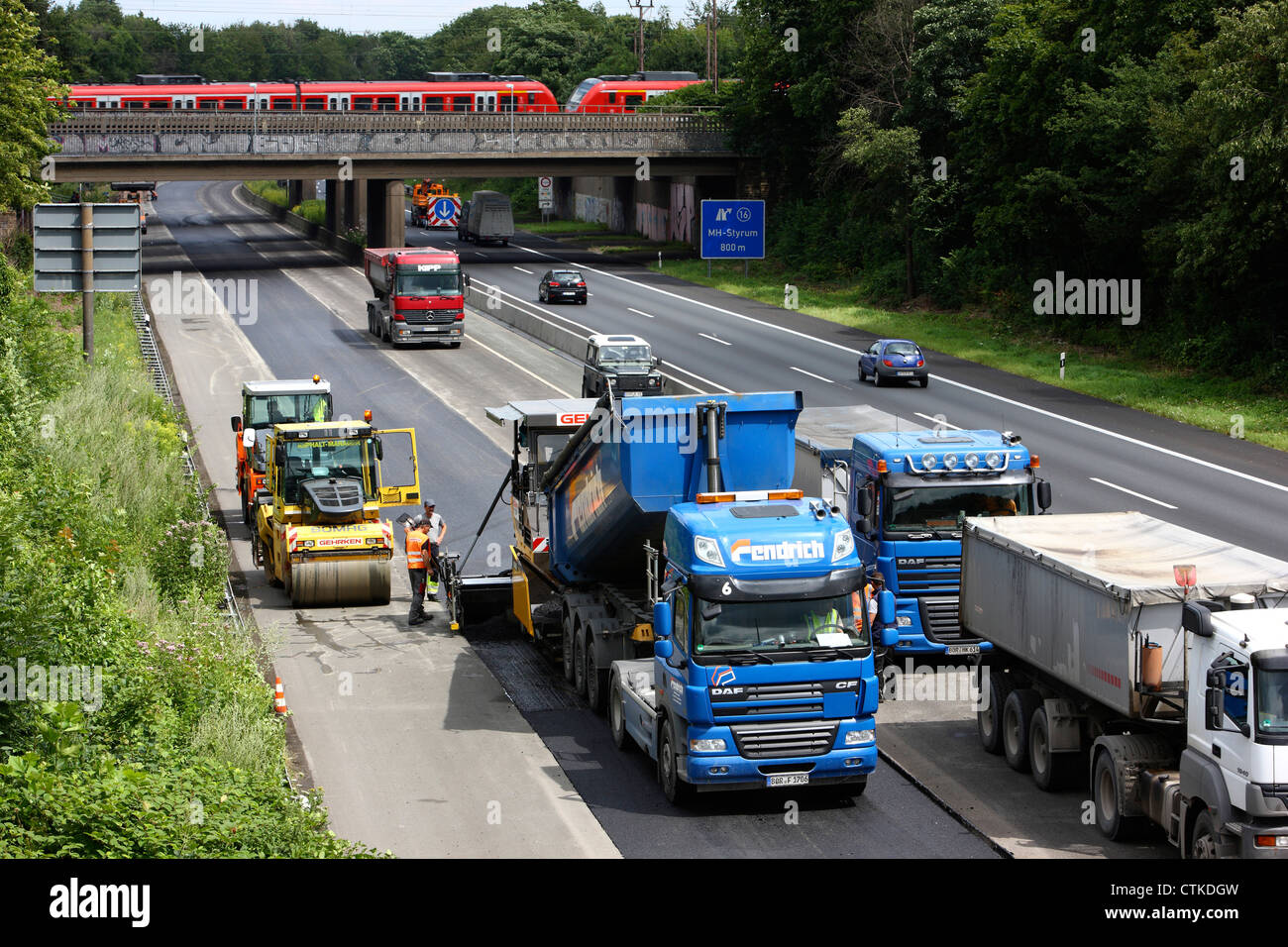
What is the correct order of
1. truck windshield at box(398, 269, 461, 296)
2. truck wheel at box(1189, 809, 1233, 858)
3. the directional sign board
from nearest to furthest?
truck wheel at box(1189, 809, 1233, 858) < the directional sign board < truck windshield at box(398, 269, 461, 296)

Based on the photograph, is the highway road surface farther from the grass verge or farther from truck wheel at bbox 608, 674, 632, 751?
the grass verge

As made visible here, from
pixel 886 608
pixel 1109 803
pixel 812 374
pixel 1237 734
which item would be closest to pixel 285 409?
pixel 886 608

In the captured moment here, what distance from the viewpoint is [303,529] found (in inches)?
1036

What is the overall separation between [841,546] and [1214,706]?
4410 millimetres

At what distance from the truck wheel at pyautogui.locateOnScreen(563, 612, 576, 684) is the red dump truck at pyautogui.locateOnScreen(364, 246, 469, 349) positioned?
3472 cm

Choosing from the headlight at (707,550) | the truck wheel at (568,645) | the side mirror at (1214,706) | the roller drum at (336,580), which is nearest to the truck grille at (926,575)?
the truck wheel at (568,645)

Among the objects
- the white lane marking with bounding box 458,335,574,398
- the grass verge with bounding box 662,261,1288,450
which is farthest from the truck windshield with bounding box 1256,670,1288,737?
the white lane marking with bounding box 458,335,574,398

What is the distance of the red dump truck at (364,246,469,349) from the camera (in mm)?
55312

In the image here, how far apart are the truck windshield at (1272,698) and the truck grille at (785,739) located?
4698 millimetres

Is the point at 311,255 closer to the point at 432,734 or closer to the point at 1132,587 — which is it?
the point at 432,734

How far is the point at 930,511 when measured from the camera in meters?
22.1

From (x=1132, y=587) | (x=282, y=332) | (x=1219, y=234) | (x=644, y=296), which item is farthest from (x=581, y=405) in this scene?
(x=644, y=296)

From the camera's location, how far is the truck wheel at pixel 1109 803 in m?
15.2

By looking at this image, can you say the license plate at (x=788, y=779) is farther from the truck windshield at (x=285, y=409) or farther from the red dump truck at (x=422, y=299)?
the red dump truck at (x=422, y=299)
